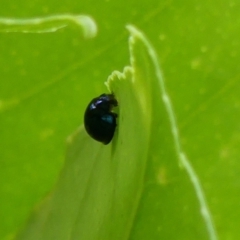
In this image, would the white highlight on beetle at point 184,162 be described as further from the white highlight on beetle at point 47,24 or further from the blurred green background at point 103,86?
the blurred green background at point 103,86

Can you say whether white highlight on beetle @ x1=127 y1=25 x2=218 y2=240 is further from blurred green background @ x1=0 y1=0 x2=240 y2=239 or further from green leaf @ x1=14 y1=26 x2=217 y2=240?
blurred green background @ x1=0 y1=0 x2=240 y2=239

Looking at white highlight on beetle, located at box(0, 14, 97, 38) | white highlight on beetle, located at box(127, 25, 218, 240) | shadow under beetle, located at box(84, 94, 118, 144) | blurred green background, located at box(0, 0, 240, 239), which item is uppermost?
blurred green background, located at box(0, 0, 240, 239)

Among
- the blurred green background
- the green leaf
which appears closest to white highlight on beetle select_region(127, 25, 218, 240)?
the green leaf

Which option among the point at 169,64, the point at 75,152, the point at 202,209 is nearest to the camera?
the point at 202,209

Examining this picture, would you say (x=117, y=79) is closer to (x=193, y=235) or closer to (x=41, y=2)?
(x=193, y=235)

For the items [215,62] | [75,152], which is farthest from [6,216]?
[215,62]

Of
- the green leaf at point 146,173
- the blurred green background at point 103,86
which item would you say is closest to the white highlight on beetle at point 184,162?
the green leaf at point 146,173

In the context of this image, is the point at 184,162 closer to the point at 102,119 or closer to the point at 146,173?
the point at 146,173
